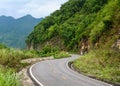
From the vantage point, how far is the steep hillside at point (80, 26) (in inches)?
2682

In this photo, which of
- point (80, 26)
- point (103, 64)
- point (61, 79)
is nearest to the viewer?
point (61, 79)

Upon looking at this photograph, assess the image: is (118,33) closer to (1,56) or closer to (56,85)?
(1,56)

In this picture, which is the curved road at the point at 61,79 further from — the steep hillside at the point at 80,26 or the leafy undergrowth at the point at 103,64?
the steep hillside at the point at 80,26

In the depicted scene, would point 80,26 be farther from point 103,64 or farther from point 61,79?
point 61,79

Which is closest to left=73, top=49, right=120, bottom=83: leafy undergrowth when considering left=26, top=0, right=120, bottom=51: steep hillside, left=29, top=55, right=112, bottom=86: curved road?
left=29, top=55, right=112, bottom=86: curved road

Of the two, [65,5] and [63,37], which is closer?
[63,37]

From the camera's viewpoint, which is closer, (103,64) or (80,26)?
(103,64)

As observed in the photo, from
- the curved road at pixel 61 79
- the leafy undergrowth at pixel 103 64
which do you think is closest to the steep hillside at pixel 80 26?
the leafy undergrowth at pixel 103 64

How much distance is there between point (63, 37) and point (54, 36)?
923 centimetres

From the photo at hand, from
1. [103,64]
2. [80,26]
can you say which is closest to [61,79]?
[103,64]

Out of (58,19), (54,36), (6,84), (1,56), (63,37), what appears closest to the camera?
(6,84)

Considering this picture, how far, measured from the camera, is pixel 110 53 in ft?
152

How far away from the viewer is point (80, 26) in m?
106

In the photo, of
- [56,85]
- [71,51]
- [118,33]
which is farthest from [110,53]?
[71,51]
